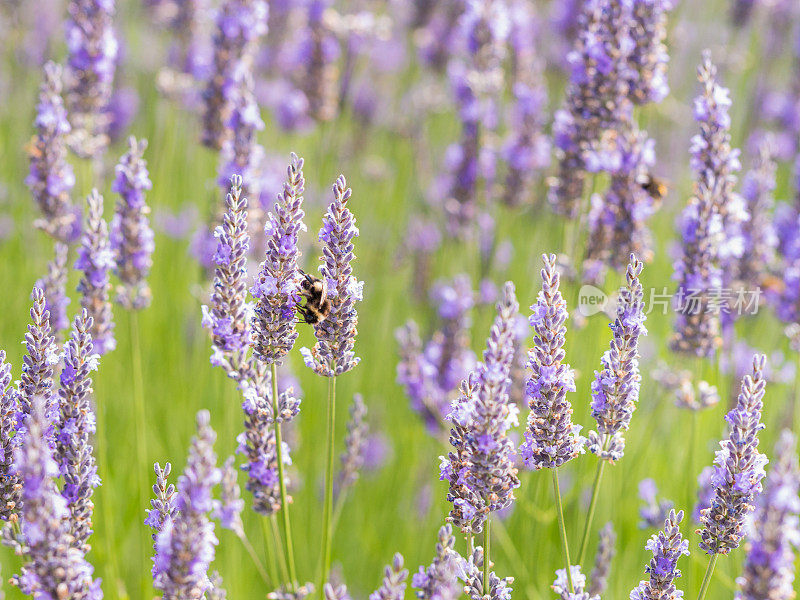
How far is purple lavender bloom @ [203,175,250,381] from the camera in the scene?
5.98 feet

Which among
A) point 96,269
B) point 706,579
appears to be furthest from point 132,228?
point 706,579

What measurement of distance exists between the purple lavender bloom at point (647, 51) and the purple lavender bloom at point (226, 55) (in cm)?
154

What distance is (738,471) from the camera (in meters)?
1.79

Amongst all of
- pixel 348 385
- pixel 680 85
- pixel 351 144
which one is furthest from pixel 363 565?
pixel 680 85

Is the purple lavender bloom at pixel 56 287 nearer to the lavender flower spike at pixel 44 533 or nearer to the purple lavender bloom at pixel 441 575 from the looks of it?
the lavender flower spike at pixel 44 533

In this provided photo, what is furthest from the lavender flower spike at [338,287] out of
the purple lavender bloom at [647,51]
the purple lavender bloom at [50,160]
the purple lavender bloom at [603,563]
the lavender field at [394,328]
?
the purple lavender bloom at [647,51]

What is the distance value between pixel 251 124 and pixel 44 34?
14.0 ft

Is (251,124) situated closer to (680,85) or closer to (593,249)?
(593,249)

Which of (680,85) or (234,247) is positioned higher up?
(680,85)

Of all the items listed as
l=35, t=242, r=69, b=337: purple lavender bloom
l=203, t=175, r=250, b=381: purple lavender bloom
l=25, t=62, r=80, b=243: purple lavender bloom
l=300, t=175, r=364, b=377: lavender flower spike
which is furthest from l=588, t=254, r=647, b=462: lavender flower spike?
l=25, t=62, r=80, b=243: purple lavender bloom

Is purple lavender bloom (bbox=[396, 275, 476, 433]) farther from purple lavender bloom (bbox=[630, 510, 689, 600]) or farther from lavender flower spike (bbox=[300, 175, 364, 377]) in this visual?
purple lavender bloom (bbox=[630, 510, 689, 600])

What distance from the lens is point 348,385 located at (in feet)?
14.6

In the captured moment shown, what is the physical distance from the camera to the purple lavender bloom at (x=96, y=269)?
2400 mm

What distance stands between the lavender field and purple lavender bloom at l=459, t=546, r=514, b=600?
1cm
